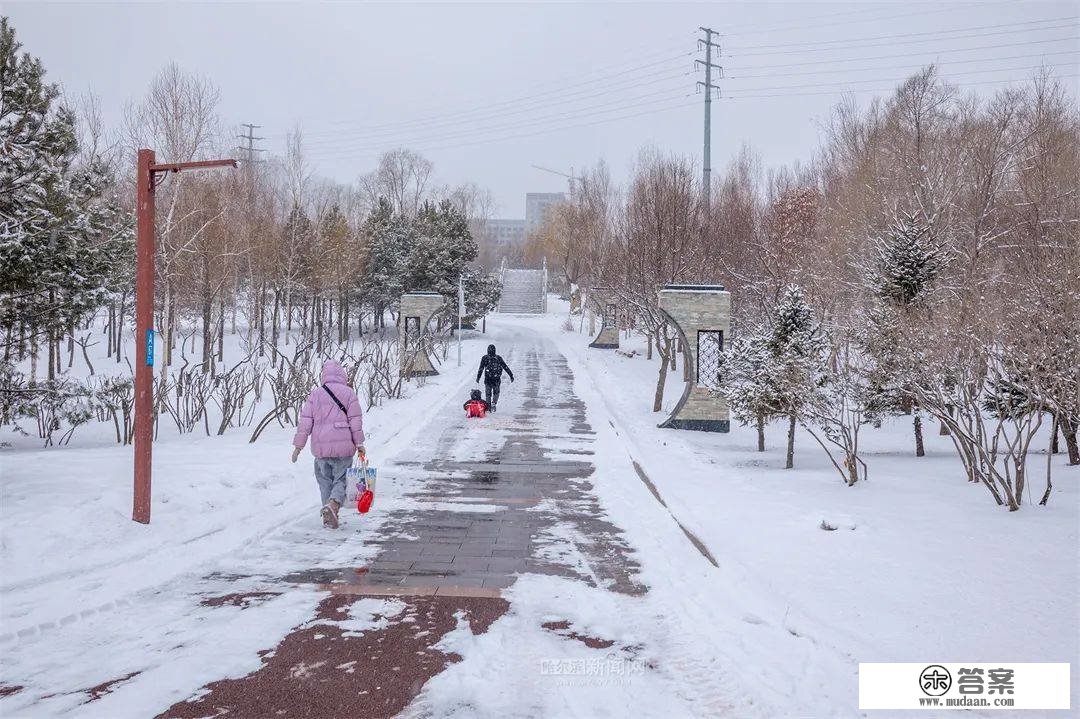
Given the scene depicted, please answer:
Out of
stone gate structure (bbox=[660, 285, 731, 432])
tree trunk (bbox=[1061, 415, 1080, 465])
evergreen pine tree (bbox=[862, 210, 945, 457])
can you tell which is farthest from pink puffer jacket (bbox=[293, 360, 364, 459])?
stone gate structure (bbox=[660, 285, 731, 432])

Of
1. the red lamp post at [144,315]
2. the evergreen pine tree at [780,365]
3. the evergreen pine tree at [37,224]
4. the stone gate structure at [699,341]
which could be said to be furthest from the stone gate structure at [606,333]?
the red lamp post at [144,315]

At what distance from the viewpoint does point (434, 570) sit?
649 cm

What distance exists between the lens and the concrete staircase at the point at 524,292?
7106 centimetres

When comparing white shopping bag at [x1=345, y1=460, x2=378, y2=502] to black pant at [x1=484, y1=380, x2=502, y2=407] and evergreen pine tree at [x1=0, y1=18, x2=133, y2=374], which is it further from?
black pant at [x1=484, y1=380, x2=502, y2=407]

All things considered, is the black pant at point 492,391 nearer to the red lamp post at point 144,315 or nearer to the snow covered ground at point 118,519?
the snow covered ground at point 118,519

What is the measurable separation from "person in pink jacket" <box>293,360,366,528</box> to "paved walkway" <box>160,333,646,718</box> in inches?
28.8

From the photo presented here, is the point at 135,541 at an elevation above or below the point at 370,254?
below

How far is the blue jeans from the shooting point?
7992 mm

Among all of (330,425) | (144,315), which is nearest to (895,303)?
(330,425)

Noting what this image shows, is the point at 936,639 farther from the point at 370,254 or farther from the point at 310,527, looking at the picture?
the point at 370,254

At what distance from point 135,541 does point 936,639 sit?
6.53 m

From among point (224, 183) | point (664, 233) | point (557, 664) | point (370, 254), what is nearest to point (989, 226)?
point (664, 233)

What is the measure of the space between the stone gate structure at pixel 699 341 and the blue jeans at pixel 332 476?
1052 centimetres

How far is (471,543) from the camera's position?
7410 mm
